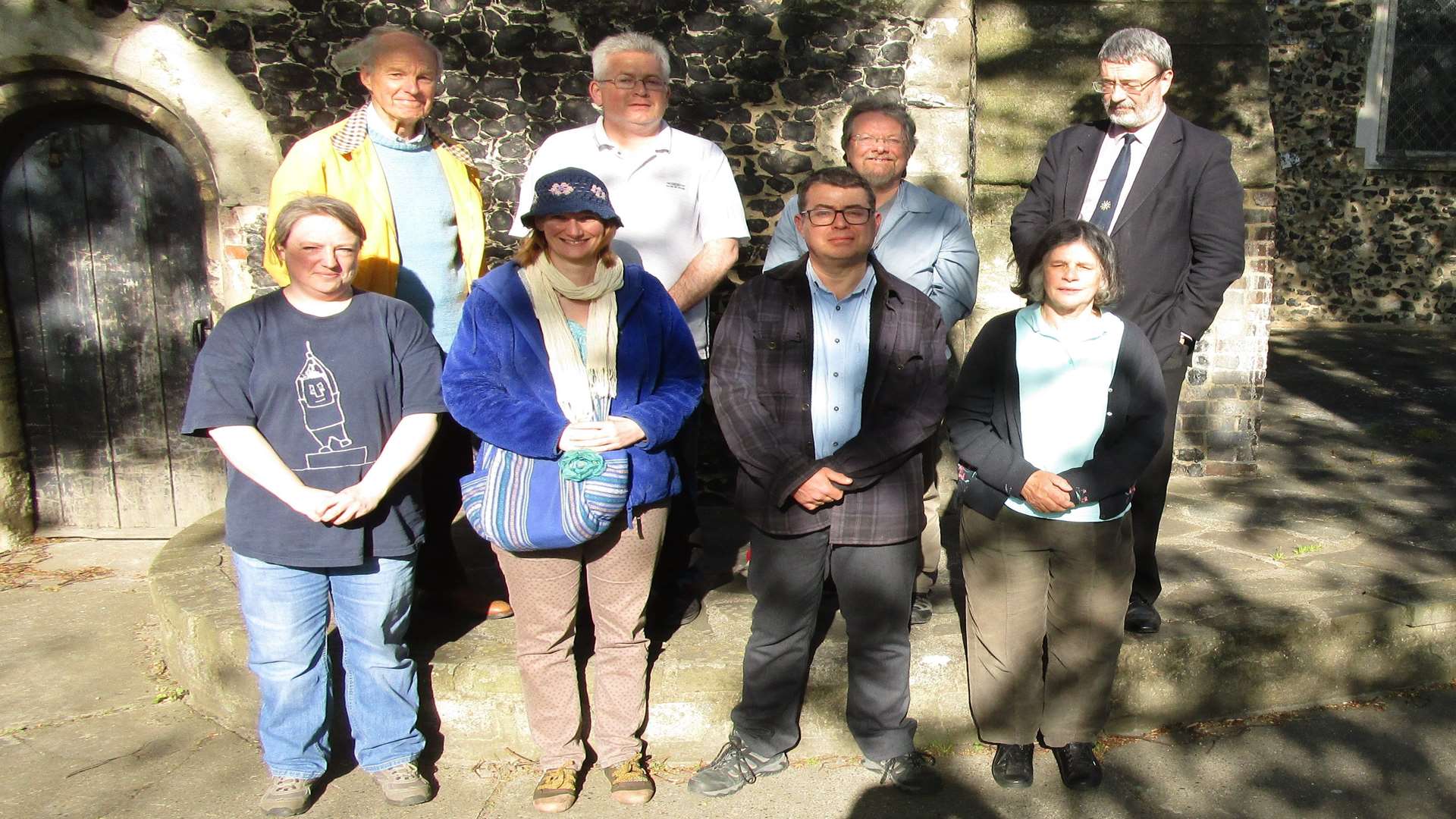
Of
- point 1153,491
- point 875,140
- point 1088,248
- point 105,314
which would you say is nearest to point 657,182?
point 875,140

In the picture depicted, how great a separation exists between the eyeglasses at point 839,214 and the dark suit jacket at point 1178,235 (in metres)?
0.80

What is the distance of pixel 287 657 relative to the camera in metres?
3.20

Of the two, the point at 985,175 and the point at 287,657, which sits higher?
the point at 985,175

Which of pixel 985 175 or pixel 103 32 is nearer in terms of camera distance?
pixel 103 32

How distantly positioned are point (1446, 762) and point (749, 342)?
256cm

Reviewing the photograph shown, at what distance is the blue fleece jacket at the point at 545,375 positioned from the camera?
305cm

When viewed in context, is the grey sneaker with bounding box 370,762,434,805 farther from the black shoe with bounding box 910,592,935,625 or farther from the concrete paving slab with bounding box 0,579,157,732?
the black shoe with bounding box 910,592,935,625

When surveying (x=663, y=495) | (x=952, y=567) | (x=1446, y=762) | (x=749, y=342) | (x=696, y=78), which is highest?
(x=696, y=78)

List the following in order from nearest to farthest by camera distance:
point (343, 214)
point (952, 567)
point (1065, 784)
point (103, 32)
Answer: point (343, 214), point (1065, 784), point (952, 567), point (103, 32)

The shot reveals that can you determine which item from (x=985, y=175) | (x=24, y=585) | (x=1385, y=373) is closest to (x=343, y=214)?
(x=24, y=585)

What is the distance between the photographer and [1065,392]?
3189 mm

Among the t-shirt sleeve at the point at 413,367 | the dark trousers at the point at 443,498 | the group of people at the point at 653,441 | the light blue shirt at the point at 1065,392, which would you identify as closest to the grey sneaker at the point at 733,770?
the group of people at the point at 653,441

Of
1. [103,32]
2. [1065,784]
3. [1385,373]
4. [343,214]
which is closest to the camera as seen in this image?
[343,214]

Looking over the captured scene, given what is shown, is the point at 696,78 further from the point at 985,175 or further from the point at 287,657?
the point at 287,657
